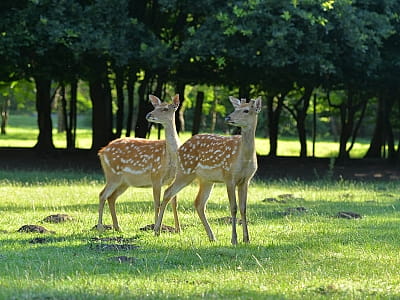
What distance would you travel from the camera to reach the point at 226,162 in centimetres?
1008

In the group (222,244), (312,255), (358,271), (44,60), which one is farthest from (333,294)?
(44,60)

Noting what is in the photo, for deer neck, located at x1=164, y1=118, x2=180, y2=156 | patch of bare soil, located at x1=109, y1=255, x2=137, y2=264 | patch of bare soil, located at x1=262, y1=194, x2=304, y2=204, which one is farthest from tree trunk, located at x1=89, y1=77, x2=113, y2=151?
patch of bare soil, located at x1=109, y1=255, x2=137, y2=264

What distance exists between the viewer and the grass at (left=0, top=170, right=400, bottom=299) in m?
7.19

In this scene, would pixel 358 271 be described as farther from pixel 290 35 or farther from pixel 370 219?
pixel 290 35

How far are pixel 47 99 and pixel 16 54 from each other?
6954 millimetres

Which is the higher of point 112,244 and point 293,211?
point 112,244

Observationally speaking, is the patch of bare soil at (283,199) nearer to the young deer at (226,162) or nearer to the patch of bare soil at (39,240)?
the young deer at (226,162)

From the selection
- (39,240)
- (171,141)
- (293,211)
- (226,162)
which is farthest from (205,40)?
(39,240)

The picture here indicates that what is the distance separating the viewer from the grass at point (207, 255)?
7.19 meters

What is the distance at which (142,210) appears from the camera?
13.2 metres

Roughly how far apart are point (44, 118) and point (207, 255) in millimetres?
17887

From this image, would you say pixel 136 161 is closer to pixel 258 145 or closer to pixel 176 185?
pixel 176 185

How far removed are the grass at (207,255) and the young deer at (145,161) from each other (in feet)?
1.61

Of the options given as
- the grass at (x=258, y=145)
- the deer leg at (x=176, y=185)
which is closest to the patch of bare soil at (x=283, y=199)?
the deer leg at (x=176, y=185)
